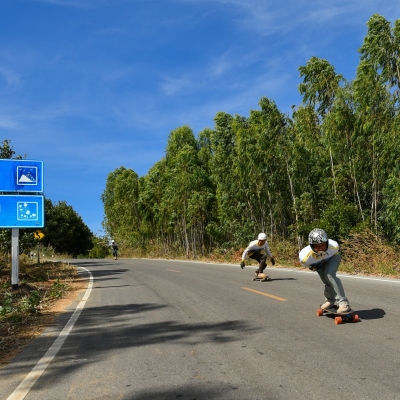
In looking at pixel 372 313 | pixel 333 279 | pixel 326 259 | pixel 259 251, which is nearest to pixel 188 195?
pixel 259 251

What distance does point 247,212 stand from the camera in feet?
109

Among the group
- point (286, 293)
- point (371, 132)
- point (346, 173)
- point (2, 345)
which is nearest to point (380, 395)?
point (2, 345)

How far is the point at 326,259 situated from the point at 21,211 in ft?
32.6

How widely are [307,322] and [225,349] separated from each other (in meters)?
2.03

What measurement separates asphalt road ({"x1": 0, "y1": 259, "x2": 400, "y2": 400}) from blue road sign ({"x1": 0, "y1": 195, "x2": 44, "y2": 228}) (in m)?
4.87

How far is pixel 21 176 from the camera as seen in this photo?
13453 millimetres

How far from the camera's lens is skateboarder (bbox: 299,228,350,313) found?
6.93 meters

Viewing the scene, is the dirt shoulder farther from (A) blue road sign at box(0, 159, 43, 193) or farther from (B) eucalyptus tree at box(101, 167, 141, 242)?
(B) eucalyptus tree at box(101, 167, 141, 242)

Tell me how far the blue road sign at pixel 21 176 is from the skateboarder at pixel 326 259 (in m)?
9.35

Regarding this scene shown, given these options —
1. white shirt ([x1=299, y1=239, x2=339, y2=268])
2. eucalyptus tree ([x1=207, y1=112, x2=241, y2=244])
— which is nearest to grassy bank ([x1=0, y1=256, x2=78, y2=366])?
white shirt ([x1=299, y1=239, x2=339, y2=268])

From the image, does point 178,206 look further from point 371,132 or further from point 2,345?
point 2,345

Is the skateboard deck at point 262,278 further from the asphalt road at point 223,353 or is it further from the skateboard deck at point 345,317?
the skateboard deck at point 345,317

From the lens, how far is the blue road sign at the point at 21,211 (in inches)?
531

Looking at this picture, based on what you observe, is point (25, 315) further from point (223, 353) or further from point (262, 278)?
point (262, 278)
